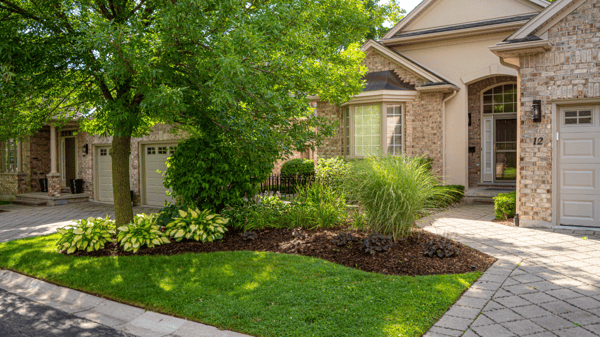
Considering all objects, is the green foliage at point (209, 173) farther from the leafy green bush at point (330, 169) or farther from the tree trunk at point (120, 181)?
the leafy green bush at point (330, 169)

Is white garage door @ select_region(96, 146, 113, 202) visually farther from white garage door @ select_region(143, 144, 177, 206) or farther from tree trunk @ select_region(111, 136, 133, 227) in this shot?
tree trunk @ select_region(111, 136, 133, 227)

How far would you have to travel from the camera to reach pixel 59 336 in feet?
12.6

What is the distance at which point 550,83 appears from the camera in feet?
25.0

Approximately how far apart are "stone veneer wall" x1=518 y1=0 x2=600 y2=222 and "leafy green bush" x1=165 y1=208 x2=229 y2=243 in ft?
19.1

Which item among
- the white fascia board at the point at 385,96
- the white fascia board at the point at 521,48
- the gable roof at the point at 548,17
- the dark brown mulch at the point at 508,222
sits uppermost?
the gable roof at the point at 548,17

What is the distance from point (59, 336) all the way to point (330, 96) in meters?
7.36

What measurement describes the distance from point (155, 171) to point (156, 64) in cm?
818

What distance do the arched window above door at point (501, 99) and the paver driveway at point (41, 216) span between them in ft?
36.5

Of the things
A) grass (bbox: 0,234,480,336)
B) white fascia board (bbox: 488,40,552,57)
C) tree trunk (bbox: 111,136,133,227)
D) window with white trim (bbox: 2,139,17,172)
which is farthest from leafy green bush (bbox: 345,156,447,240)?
window with white trim (bbox: 2,139,17,172)

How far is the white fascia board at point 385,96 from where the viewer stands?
1204 cm

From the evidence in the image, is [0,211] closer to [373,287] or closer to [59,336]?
[59,336]

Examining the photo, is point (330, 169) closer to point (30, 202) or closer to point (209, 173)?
point (209, 173)

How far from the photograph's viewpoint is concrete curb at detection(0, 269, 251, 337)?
3809 millimetres

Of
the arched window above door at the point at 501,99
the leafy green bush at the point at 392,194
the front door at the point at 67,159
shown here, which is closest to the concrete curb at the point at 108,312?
the leafy green bush at the point at 392,194
